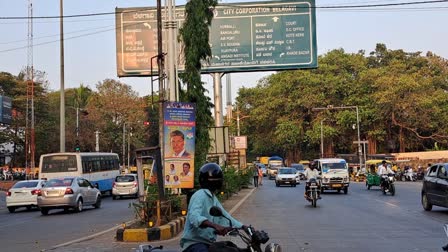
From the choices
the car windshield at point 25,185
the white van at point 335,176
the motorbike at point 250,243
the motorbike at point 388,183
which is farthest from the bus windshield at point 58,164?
the motorbike at point 250,243

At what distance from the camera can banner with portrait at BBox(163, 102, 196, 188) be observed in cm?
1501

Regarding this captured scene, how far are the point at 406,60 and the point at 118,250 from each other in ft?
210

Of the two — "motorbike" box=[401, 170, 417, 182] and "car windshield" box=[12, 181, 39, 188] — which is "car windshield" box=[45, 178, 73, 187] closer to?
"car windshield" box=[12, 181, 39, 188]

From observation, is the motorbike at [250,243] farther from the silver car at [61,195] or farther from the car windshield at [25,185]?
the car windshield at [25,185]

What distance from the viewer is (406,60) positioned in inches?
2719

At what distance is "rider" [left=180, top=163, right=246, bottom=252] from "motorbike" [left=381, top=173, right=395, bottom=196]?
2500 centimetres

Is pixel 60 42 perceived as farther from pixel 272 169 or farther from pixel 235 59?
pixel 272 169

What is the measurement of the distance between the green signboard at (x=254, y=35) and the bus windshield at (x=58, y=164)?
9520mm

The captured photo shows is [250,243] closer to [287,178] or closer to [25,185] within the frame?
[25,185]

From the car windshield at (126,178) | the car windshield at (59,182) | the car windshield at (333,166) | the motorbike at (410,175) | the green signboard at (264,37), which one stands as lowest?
the motorbike at (410,175)

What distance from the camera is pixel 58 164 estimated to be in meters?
33.2

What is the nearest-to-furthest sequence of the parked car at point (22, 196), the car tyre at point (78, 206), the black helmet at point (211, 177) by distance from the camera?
the black helmet at point (211, 177)
the car tyre at point (78, 206)
the parked car at point (22, 196)

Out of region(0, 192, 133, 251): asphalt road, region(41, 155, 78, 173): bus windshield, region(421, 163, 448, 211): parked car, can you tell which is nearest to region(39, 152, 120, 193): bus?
region(41, 155, 78, 173): bus windshield

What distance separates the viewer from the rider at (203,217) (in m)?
4.80
